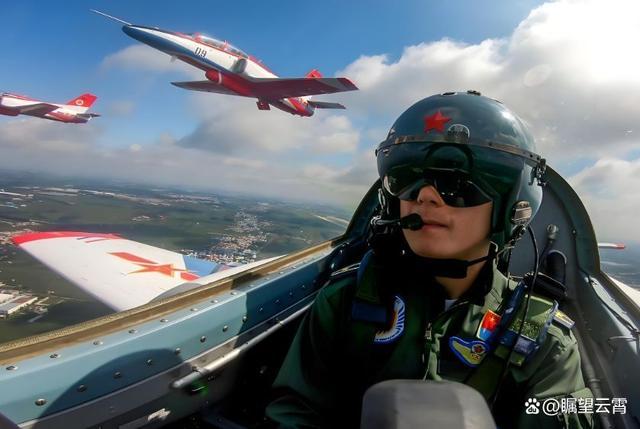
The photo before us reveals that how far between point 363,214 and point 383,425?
226cm

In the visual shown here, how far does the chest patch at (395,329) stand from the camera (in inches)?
42.8

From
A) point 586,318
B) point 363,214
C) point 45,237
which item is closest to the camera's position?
point 586,318

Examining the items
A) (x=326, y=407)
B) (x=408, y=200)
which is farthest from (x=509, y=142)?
(x=326, y=407)

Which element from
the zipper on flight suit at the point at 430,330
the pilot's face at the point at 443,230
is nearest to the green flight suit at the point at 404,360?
the zipper on flight suit at the point at 430,330

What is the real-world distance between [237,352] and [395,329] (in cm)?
58

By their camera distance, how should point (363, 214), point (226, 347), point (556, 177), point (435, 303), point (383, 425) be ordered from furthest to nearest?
point (363, 214) < point (556, 177) < point (226, 347) < point (435, 303) < point (383, 425)

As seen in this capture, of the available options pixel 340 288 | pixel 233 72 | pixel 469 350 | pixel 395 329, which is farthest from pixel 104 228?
pixel 469 350

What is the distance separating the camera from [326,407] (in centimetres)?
108

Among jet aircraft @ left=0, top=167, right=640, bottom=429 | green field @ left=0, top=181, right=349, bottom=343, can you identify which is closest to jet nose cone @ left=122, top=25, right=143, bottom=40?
green field @ left=0, top=181, right=349, bottom=343

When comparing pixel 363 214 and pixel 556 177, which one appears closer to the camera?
pixel 556 177

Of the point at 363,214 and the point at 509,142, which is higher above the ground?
the point at 509,142

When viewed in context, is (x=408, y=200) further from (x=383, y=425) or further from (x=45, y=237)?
(x=45, y=237)

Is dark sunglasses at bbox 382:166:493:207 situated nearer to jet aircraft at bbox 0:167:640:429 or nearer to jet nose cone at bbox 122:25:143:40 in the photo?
jet aircraft at bbox 0:167:640:429

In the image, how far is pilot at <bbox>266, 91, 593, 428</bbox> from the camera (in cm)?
104
